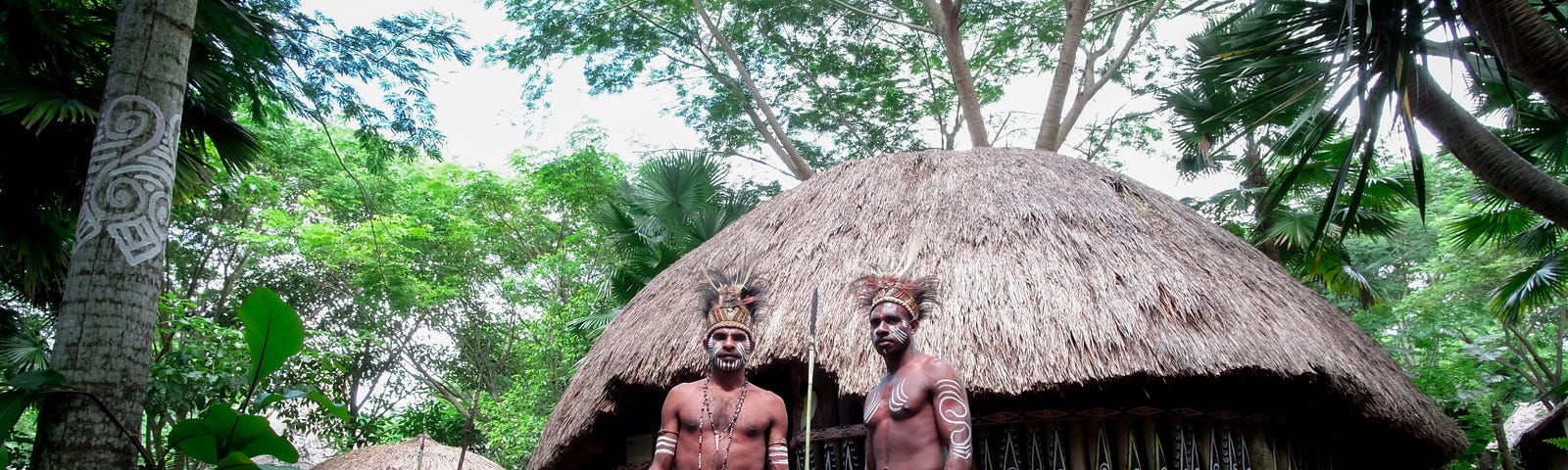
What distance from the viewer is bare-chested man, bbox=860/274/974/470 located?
434 centimetres

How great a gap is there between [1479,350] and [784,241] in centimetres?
1537

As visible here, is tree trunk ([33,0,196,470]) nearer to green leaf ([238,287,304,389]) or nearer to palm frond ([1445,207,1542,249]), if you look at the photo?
green leaf ([238,287,304,389])

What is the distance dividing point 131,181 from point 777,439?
3.16 m

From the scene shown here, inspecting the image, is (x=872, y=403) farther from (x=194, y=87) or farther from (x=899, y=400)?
(x=194, y=87)

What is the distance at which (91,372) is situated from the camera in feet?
14.3

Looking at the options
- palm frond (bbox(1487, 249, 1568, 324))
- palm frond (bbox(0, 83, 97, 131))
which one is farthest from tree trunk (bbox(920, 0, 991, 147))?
palm frond (bbox(0, 83, 97, 131))

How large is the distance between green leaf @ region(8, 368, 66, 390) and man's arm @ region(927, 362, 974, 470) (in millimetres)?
3518

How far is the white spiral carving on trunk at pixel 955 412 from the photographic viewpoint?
14.0ft

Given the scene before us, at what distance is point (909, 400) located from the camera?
4473 mm

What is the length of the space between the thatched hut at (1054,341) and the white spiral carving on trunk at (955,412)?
0.73 meters

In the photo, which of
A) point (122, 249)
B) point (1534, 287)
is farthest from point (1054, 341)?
point (1534, 287)

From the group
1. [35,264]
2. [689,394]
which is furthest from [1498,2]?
[35,264]

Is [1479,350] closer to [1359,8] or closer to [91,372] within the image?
[1359,8]

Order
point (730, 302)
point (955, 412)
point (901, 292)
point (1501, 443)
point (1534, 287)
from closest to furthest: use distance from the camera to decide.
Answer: point (955, 412)
point (901, 292)
point (730, 302)
point (1534, 287)
point (1501, 443)
